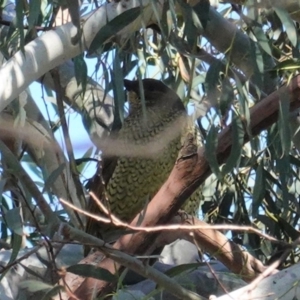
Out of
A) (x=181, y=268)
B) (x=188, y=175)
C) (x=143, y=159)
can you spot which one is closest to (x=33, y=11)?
(x=188, y=175)

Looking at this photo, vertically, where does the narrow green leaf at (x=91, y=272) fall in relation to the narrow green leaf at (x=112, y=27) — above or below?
below

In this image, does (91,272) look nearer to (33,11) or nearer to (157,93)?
(33,11)

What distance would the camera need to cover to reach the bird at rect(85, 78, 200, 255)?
2637 mm

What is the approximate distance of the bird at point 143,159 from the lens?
264 cm

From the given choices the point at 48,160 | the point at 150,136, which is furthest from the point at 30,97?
the point at 150,136

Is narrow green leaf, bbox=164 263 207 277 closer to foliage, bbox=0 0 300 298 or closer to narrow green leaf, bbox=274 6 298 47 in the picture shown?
foliage, bbox=0 0 300 298

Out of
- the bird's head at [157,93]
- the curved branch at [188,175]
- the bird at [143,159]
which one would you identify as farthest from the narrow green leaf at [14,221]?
the bird's head at [157,93]

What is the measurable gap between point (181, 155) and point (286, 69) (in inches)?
11.0

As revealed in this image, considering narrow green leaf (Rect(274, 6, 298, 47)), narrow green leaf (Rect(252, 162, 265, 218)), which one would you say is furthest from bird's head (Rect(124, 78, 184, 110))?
narrow green leaf (Rect(274, 6, 298, 47))

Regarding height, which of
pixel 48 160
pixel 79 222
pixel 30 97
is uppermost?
pixel 30 97

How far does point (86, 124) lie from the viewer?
8.22 ft

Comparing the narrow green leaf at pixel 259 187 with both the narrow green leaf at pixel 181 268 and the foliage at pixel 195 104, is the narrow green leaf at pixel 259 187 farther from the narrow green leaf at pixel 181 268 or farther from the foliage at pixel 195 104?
the narrow green leaf at pixel 181 268

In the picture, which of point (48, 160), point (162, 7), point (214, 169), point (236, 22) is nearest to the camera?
point (214, 169)

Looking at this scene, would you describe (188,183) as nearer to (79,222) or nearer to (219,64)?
(219,64)
